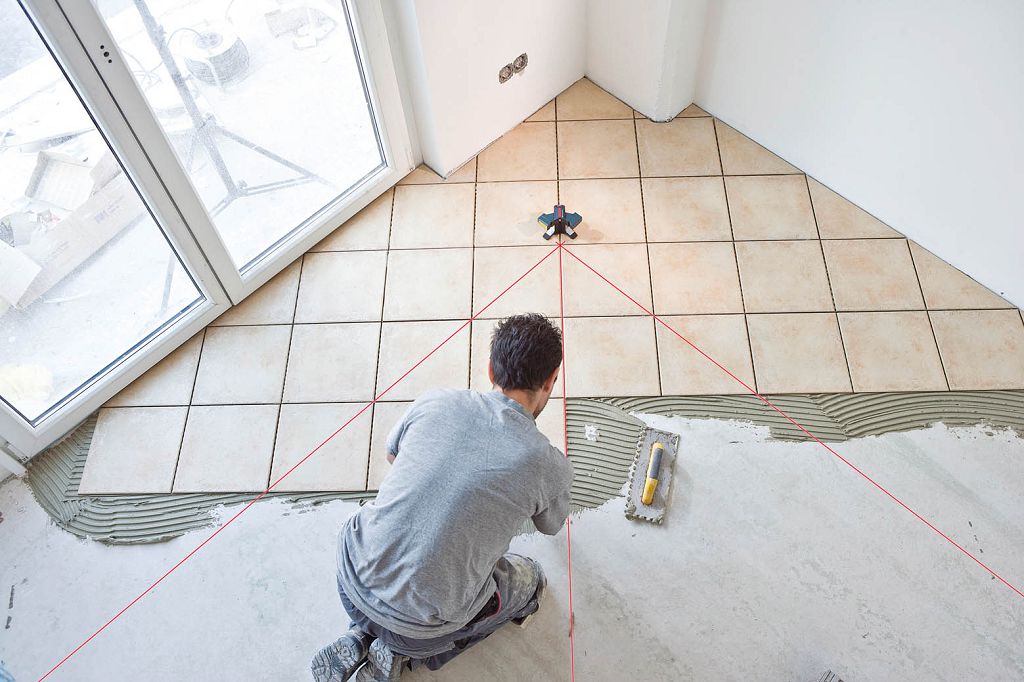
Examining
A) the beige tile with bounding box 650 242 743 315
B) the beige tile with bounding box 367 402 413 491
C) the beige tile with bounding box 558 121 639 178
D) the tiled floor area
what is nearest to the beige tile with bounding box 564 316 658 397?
the tiled floor area

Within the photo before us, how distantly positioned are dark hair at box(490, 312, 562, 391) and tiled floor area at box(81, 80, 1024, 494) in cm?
73

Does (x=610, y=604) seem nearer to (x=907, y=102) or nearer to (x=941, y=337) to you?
(x=941, y=337)

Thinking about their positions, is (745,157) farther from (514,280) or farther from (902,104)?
(514,280)

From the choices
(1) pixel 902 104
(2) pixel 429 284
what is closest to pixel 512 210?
(2) pixel 429 284

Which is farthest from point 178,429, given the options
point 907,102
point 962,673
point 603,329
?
point 907,102

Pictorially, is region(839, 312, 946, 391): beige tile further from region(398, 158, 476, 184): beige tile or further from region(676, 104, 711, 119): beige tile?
region(398, 158, 476, 184): beige tile

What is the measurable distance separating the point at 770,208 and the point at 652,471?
1114 mm

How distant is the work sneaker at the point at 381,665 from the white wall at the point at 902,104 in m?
2.08

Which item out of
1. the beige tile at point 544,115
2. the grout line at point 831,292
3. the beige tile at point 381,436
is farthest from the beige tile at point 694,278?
the beige tile at point 381,436

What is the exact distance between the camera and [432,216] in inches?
103

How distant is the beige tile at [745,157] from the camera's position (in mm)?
2682

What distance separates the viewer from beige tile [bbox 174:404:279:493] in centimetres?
215

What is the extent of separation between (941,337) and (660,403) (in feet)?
3.02

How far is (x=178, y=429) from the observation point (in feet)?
7.34
